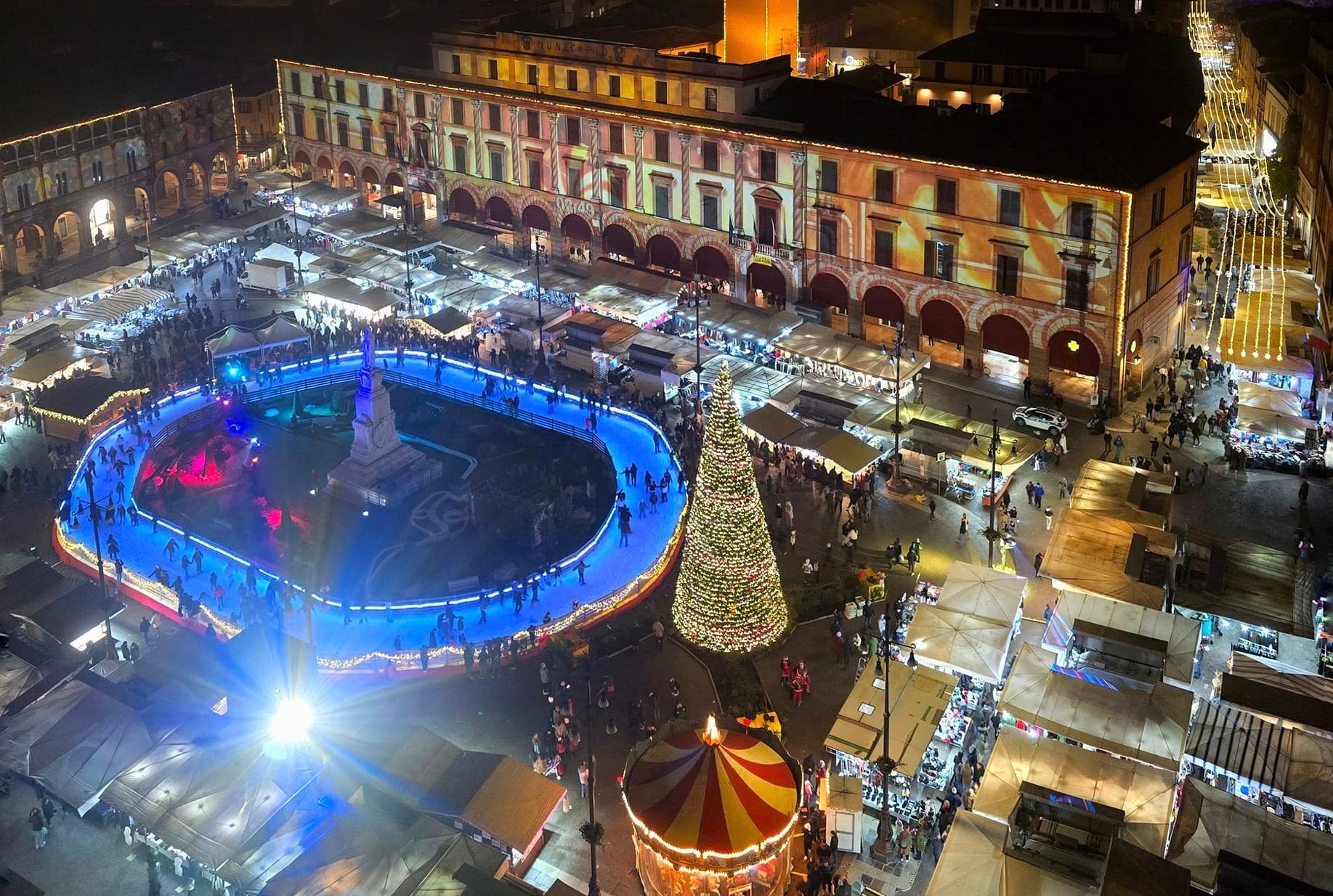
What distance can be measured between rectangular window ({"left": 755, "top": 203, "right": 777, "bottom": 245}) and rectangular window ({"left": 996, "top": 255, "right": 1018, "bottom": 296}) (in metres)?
11.5

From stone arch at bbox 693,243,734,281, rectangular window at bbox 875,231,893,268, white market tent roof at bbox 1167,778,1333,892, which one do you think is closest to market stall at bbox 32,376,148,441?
stone arch at bbox 693,243,734,281

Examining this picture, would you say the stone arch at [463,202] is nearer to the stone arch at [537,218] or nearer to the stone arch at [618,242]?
the stone arch at [537,218]

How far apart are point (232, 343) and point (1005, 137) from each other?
35859 mm

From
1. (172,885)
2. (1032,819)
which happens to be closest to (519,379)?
(172,885)

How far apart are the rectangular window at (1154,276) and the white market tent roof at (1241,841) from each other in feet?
97.1

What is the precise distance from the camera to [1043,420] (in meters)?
54.7

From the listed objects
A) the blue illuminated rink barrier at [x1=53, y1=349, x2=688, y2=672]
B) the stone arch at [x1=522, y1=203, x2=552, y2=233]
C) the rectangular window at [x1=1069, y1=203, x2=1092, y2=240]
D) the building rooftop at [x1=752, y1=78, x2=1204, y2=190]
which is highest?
the building rooftop at [x1=752, y1=78, x2=1204, y2=190]

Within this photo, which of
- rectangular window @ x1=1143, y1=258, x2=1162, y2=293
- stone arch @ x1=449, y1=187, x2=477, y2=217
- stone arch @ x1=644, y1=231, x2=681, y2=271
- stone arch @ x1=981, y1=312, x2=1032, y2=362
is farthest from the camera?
stone arch @ x1=449, y1=187, x2=477, y2=217

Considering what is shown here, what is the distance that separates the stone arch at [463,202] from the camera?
253 feet

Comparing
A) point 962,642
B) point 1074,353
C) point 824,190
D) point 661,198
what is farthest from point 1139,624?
point 661,198

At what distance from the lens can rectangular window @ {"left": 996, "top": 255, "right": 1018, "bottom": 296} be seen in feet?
189

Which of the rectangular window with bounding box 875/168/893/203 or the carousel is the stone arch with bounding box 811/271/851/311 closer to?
the rectangular window with bounding box 875/168/893/203

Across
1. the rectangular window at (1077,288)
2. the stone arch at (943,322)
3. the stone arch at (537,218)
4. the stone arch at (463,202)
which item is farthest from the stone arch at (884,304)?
the stone arch at (463,202)

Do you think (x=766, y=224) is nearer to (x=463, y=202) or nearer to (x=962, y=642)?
(x=463, y=202)
